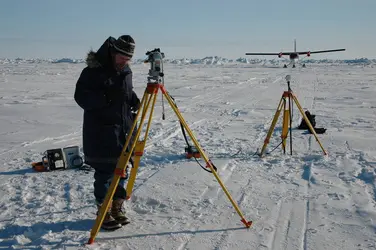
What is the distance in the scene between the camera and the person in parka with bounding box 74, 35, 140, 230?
3195 millimetres

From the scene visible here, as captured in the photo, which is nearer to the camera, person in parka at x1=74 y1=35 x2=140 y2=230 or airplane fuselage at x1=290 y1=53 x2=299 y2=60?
person in parka at x1=74 y1=35 x2=140 y2=230

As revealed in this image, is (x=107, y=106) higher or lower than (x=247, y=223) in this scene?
higher

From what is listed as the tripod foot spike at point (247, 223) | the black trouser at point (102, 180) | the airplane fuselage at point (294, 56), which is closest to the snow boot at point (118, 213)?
the black trouser at point (102, 180)

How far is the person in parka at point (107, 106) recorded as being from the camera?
10.5 feet

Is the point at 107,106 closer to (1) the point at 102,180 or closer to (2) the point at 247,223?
(1) the point at 102,180

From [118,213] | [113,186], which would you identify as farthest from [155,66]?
[118,213]

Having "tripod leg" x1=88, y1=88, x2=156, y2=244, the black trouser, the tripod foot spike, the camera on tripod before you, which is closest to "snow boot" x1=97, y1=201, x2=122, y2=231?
the black trouser

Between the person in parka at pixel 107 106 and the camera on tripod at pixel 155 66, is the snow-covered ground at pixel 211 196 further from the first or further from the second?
the camera on tripod at pixel 155 66

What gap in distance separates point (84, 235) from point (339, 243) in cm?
244

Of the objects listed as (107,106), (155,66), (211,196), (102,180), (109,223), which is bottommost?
(211,196)

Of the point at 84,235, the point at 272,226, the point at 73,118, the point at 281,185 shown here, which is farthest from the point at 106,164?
the point at 73,118

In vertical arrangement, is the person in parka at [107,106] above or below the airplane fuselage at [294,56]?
below

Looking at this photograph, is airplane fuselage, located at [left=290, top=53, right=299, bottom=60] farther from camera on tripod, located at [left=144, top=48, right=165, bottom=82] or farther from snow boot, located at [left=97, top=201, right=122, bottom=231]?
snow boot, located at [left=97, top=201, right=122, bottom=231]

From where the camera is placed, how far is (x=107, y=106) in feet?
10.9
